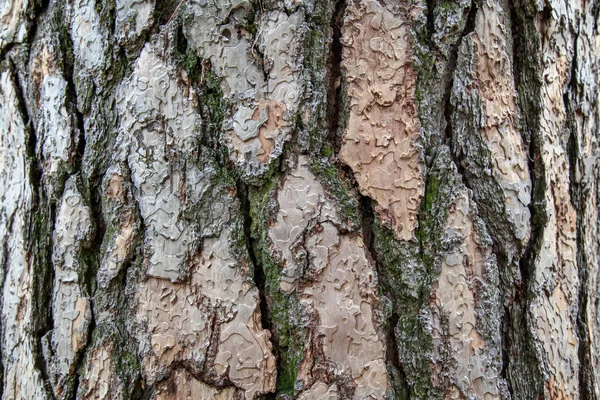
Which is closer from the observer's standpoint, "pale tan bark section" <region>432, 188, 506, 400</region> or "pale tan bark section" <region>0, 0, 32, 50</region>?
"pale tan bark section" <region>432, 188, 506, 400</region>

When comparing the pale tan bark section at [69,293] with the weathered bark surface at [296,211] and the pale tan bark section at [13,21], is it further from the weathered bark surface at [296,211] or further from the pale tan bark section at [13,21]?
the pale tan bark section at [13,21]

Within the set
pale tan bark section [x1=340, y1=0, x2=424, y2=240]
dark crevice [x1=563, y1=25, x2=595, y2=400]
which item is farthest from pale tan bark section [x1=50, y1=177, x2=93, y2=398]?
dark crevice [x1=563, y1=25, x2=595, y2=400]

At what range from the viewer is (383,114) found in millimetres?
1134

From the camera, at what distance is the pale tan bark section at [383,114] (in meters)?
1.13

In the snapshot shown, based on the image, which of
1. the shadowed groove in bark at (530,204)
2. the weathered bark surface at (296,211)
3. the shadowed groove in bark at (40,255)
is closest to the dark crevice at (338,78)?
the weathered bark surface at (296,211)

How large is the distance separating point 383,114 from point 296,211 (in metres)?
0.30

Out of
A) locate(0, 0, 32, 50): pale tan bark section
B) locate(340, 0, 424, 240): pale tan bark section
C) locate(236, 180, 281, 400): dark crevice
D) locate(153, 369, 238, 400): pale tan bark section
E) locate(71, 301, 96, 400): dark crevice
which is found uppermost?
locate(0, 0, 32, 50): pale tan bark section

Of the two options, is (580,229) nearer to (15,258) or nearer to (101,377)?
(101,377)

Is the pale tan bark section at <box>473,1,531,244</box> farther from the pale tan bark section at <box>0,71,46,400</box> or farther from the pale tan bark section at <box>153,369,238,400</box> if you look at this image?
the pale tan bark section at <box>0,71,46,400</box>

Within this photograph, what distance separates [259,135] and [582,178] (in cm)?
90

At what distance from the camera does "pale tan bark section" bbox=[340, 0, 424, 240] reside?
1129 millimetres

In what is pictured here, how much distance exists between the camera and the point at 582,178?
1.35 metres

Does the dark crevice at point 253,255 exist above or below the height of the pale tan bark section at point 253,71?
below

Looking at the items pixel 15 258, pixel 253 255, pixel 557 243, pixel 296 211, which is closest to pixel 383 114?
pixel 296 211
